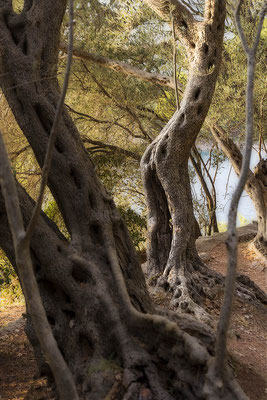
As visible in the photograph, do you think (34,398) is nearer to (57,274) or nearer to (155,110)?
(57,274)

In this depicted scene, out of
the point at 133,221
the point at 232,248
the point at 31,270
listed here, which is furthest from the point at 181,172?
the point at 133,221

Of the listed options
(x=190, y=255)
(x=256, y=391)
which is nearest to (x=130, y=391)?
(x=256, y=391)

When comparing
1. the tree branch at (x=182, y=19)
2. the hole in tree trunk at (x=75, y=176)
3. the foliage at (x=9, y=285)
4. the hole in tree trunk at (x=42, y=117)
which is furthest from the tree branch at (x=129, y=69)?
the hole in tree trunk at (x=75, y=176)

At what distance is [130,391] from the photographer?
148 inches

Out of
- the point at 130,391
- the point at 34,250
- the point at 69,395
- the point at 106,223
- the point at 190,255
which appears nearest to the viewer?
the point at 69,395

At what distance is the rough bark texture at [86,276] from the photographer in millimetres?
3854

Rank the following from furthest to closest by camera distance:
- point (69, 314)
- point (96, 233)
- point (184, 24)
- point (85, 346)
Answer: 1. point (184, 24)
2. point (96, 233)
3. point (69, 314)
4. point (85, 346)

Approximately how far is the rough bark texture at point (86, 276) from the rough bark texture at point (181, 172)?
2793 mm

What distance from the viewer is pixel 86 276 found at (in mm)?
4574

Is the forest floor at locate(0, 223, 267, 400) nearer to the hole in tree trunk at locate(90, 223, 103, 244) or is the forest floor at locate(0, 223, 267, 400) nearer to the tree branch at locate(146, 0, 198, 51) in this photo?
the hole in tree trunk at locate(90, 223, 103, 244)

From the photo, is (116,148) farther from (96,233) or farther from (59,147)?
(96,233)

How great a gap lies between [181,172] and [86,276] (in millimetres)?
4204

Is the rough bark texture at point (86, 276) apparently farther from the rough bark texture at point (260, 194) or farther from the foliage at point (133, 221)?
the foliage at point (133, 221)

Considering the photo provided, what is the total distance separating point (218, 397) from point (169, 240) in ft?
16.6
